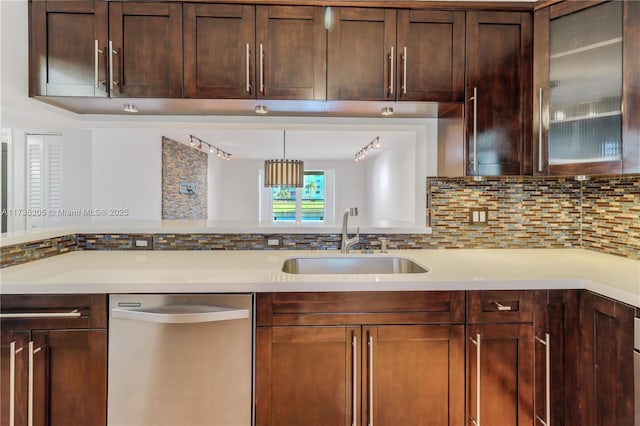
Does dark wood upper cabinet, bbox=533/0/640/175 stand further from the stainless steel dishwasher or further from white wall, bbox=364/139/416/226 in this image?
white wall, bbox=364/139/416/226

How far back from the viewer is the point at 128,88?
173 cm

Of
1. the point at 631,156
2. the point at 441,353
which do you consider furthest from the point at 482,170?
the point at 441,353

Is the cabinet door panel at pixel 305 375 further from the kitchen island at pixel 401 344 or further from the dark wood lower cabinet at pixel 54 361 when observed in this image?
the dark wood lower cabinet at pixel 54 361

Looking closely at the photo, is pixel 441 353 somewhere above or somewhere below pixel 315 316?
below

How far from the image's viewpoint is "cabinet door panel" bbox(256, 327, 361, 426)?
1.45 metres

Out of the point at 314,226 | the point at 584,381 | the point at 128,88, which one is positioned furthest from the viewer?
the point at 314,226

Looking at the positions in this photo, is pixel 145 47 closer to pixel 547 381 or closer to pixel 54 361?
pixel 54 361

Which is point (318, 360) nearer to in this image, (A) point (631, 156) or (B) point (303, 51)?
(B) point (303, 51)

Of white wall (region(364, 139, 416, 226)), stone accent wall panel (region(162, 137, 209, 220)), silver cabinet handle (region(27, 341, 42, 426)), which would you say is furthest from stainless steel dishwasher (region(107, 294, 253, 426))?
stone accent wall panel (region(162, 137, 209, 220))

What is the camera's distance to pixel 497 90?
182 cm

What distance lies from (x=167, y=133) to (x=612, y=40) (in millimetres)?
4240

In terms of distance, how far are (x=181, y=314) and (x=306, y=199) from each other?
6.91 meters

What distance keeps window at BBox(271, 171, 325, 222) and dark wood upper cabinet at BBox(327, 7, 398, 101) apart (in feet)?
21.1

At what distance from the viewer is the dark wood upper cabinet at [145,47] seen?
5.64 feet
